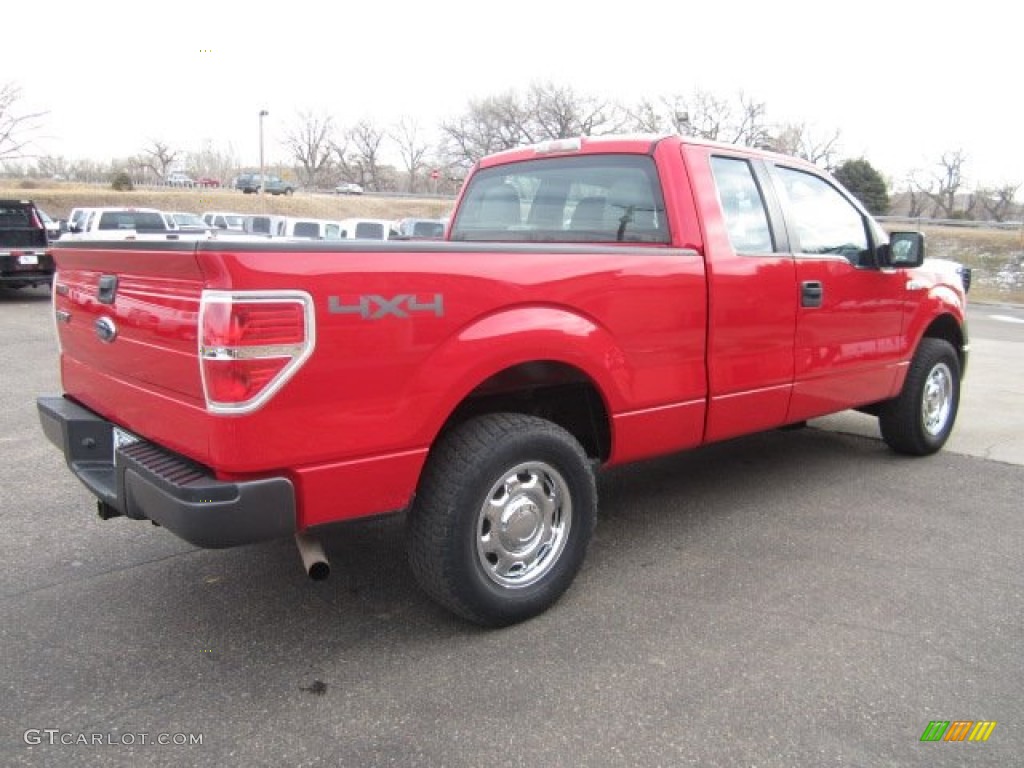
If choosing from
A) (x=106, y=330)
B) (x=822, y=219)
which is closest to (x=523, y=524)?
(x=106, y=330)

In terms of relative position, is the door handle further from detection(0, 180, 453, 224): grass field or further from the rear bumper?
detection(0, 180, 453, 224): grass field

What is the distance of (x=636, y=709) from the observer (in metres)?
2.67

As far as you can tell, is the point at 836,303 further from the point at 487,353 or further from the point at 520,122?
the point at 520,122

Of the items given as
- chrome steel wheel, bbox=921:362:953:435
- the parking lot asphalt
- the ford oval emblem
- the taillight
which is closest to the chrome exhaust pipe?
the parking lot asphalt

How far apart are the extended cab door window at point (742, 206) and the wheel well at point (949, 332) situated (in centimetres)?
211

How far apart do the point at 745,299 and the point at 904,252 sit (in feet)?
5.11

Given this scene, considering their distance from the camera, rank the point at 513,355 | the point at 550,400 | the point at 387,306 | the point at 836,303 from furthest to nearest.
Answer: the point at 836,303
the point at 550,400
the point at 513,355
the point at 387,306

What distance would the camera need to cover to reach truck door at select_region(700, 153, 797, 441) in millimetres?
3885

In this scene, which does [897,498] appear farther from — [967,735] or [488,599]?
[488,599]

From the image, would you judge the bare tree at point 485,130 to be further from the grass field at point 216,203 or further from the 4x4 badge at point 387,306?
the 4x4 badge at point 387,306

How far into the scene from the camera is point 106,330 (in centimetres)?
308

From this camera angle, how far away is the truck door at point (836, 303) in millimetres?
4406

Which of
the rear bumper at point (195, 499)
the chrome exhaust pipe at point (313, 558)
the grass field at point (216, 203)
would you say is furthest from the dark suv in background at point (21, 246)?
the grass field at point (216, 203)

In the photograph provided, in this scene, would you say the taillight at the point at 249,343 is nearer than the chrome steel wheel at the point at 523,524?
Yes
